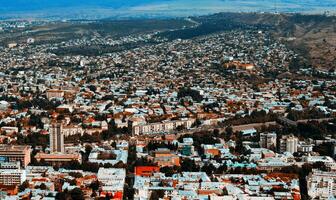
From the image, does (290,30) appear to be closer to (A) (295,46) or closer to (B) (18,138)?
(A) (295,46)

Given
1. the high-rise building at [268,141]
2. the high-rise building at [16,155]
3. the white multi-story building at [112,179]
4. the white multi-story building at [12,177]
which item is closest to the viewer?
the white multi-story building at [112,179]

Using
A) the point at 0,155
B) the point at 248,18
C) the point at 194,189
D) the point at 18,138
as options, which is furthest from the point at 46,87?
the point at 248,18

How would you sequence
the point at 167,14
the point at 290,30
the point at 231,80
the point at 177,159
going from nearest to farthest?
the point at 177,159 < the point at 231,80 < the point at 290,30 < the point at 167,14

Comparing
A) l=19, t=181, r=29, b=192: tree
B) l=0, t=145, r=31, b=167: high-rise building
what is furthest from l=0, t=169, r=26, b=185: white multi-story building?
l=0, t=145, r=31, b=167: high-rise building

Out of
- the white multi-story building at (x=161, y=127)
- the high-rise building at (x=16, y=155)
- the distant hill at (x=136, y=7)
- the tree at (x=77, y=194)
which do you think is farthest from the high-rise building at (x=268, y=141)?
the distant hill at (x=136, y=7)

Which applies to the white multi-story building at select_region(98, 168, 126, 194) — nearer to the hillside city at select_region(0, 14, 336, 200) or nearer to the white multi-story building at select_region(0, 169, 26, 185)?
the hillside city at select_region(0, 14, 336, 200)

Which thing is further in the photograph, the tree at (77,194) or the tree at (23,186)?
the tree at (23,186)

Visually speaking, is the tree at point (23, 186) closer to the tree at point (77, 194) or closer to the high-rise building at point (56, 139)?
the tree at point (77, 194)
